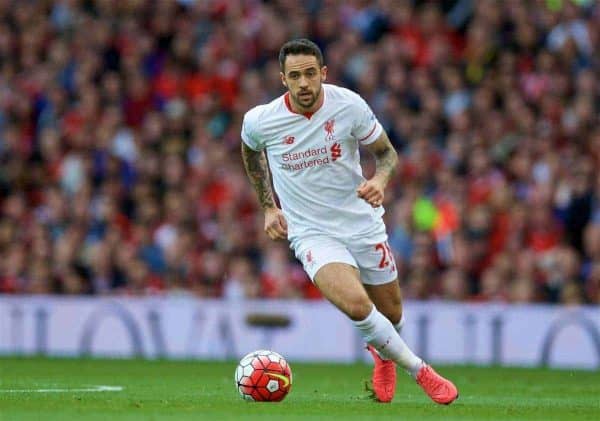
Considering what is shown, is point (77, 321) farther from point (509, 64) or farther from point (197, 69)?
point (509, 64)

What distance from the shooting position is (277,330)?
60.8ft

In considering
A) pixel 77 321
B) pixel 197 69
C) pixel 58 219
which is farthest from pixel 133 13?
pixel 77 321

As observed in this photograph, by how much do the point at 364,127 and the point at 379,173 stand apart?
1.36 ft

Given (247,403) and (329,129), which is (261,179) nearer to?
(329,129)

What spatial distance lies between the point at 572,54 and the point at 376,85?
106 inches

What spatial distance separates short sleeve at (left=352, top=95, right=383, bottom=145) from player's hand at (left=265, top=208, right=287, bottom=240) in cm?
77

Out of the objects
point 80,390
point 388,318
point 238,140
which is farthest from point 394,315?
point 238,140

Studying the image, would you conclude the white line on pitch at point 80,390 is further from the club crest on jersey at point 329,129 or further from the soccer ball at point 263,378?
the club crest on jersey at point 329,129

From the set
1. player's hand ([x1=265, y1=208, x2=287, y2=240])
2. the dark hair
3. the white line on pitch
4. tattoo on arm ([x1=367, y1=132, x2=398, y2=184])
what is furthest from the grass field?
the dark hair

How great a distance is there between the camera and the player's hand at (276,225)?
409 inches

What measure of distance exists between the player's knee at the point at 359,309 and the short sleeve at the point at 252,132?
1.46 m

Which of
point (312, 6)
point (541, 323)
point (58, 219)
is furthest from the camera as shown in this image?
point (312, 6)

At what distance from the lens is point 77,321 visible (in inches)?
755

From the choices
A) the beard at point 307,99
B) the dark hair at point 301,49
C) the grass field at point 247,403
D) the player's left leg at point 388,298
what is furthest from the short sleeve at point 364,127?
the grass field at point 247,403
